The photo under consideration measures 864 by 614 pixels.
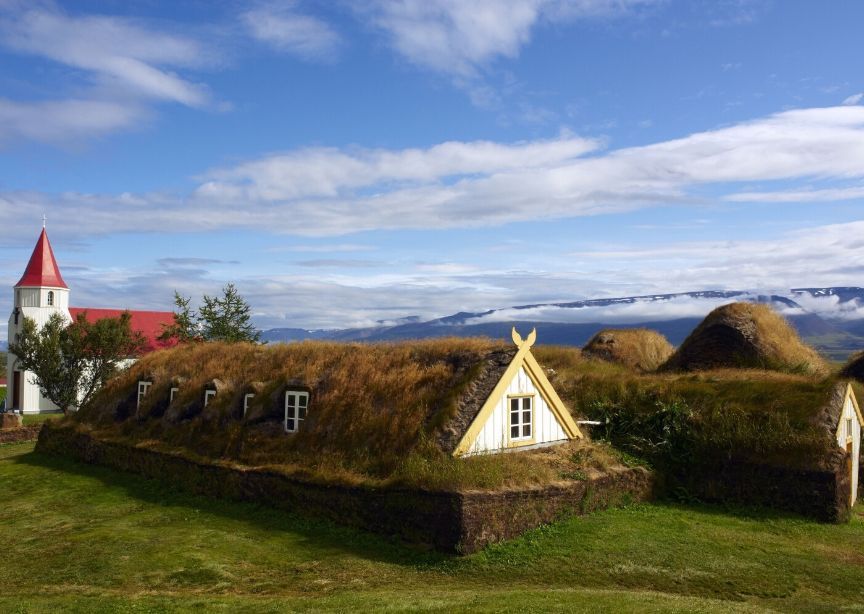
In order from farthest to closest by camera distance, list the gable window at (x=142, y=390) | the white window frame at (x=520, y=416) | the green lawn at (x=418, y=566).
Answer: the gable window at (x=142, y=390) → the white window frame at (x=520, y=416) → the green lawn at (x=418, y=566)

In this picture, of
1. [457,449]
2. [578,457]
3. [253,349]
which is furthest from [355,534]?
[253,349]

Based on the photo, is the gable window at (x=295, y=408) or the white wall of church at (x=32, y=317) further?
the white wall of church at (x=32, y=317)

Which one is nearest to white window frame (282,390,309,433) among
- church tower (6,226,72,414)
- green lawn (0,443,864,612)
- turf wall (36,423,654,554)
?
turf wall (36,423,654,554)

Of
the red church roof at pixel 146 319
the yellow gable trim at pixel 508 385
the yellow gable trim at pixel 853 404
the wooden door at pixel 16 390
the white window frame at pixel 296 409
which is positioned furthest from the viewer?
the red church roof at pixel 146 319

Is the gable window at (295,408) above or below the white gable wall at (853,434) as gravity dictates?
above

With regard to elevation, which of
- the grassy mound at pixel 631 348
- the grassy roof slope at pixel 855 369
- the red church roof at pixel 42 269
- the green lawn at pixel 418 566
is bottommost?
the green lawn at pixel 418 566

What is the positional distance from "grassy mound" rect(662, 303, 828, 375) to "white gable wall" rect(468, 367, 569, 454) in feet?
36.3

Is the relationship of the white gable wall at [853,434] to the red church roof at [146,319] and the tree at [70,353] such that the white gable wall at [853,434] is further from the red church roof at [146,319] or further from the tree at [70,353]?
the red church roof at [146,319]

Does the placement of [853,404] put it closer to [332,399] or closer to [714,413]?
[714,413]

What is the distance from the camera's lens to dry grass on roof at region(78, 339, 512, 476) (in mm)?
19219

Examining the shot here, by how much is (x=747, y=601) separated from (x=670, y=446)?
8.53 metres

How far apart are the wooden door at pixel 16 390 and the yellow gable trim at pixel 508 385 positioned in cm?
6061

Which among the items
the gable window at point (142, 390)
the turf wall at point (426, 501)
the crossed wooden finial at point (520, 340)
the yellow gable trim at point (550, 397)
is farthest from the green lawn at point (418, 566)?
the gable window at point (142, 390)

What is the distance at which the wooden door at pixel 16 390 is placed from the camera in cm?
6525
